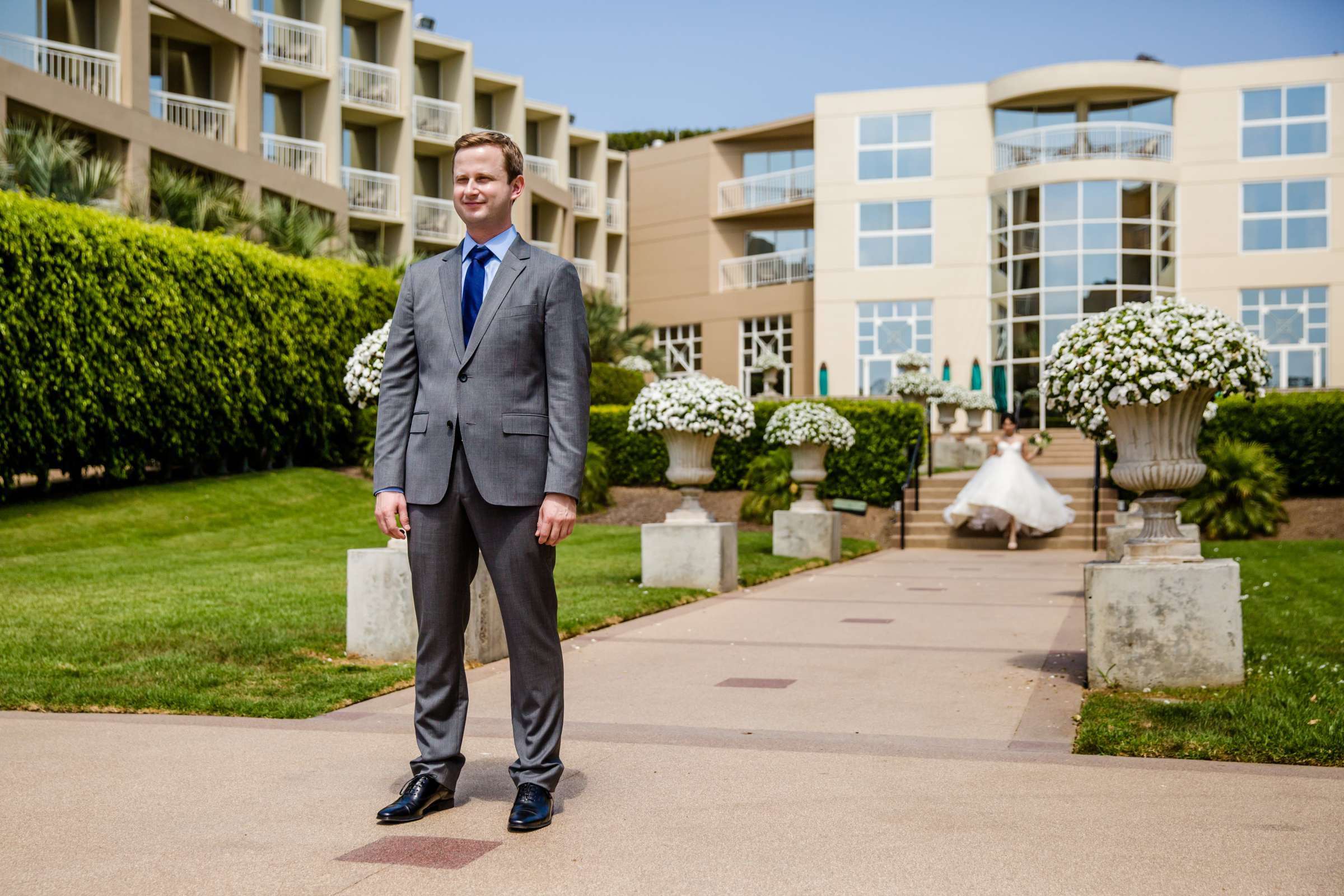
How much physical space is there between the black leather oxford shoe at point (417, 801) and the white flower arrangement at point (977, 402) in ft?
97.7

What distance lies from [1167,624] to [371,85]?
31.4 meters

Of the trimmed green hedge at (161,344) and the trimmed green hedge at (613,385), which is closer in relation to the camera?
the trimmed green hedge at (161,344)

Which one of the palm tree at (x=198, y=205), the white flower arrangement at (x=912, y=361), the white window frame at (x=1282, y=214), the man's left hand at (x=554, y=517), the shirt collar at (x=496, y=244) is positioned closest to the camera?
the man's left hand at (x=554, y=517)

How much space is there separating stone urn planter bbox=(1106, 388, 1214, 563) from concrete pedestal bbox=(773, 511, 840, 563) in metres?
9.19

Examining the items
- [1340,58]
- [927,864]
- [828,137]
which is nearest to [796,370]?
[828,137]

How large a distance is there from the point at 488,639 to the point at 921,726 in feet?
9.72

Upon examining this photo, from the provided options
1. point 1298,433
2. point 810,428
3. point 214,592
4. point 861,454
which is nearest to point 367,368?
point 214,592

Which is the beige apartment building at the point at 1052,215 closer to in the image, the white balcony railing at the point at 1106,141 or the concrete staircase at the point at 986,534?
the white balcony railing at the point at 1106,141

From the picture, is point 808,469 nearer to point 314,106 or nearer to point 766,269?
point 314,106

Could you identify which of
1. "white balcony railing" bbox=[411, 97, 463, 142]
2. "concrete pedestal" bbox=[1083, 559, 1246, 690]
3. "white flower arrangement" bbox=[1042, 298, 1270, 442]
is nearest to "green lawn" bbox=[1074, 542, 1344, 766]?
"concrete pedestal" bbox=[1083, 559, 1246, 690]

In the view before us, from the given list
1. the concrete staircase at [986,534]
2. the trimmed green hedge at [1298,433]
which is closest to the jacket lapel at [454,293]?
the concrete staircase at [986,534]

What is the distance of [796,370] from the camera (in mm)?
42562

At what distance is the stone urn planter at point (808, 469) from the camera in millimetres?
16875

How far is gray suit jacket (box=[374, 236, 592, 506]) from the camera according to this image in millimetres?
4098
